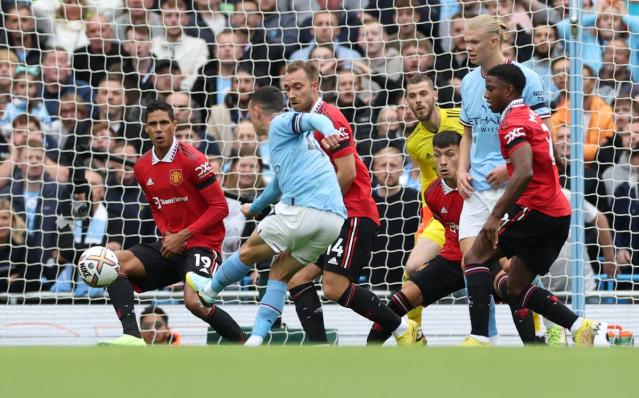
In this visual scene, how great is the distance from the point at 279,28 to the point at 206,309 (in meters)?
3.53

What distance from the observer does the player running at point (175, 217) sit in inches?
308

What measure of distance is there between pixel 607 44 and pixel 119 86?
161 inches

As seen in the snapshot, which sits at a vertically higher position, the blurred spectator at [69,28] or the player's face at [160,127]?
the blurred spectator at [69,28]

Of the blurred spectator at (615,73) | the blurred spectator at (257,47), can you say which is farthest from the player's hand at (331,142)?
the blurred spectator at (257,47)

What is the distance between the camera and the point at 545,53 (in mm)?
9648

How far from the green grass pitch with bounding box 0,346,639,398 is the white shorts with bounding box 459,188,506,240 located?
2.50m

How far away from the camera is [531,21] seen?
980 centimetres

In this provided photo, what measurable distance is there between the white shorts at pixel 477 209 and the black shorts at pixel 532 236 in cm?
33

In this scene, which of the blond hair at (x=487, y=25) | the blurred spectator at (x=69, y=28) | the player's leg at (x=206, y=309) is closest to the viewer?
the blond hair at (x=487, y=25)

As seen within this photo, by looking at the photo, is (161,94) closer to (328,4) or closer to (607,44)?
(328,4)

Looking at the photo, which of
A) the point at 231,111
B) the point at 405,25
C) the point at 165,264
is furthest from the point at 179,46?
the point at 165,264

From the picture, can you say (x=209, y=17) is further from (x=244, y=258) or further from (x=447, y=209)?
(x=244, y=258)

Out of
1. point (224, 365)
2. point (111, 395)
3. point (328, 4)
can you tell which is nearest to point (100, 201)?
point (328, 4)

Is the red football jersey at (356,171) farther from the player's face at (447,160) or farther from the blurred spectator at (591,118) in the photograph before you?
the blurred spectator at (591,118)
